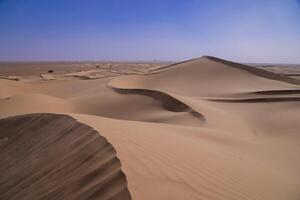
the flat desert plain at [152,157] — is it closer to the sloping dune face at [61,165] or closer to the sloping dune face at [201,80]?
the sloping dune face at [61,165]

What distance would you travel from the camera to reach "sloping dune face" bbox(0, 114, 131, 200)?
3.17 meters

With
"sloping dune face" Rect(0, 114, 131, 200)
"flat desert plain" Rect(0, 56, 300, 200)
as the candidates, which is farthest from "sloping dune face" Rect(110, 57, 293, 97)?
"sloping dune face" Rect(0, 114, 131, 200)

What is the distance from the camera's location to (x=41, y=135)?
18.0ft

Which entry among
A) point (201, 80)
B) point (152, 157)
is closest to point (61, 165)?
point (152, 157)

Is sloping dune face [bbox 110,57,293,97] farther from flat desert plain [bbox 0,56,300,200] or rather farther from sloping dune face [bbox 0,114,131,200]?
sloping dune face [bbox 0,114,131,200]

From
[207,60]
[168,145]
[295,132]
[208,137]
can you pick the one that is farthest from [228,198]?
[207,60]

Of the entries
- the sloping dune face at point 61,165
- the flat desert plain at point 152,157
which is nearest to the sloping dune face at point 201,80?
the flat desert plain at point 152,157

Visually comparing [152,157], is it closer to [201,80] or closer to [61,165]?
[61,165]

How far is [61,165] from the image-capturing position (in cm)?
385

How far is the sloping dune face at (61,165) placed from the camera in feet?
10.4

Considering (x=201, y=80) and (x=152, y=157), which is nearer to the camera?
(x=152, y=157)

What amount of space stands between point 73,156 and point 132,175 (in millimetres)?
1193

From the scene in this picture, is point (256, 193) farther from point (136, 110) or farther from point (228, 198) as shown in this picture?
point (136, 110)

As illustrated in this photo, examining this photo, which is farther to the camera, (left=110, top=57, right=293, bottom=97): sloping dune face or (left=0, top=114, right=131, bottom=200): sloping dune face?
(left=110, top=57, right=293, bottom=97): sloping dune face
